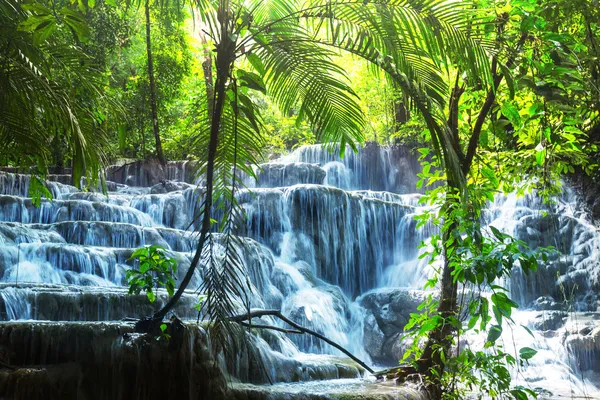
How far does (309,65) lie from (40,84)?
79.5 inches

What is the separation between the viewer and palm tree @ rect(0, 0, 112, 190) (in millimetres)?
3740

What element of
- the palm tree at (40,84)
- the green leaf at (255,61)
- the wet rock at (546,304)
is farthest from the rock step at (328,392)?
the wet rock at (546,304)

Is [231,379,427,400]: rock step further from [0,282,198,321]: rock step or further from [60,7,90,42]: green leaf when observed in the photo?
[60,7,90,42]: green leaf

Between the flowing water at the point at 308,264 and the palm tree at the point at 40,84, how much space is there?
2.09 m

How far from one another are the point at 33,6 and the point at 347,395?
389cm

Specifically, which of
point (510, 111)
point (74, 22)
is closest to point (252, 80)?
point (74, 22)

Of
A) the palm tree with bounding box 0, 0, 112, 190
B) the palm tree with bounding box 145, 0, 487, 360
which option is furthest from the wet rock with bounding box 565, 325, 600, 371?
the palm tree with bounding box 0, 0, 112, 190

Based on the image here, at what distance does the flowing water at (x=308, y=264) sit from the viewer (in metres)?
6.91

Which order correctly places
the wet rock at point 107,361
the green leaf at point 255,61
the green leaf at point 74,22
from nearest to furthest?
1. the green leaf at point 74,22
2. the green leaf at point 255,61
3. the wet rock at point 107,361

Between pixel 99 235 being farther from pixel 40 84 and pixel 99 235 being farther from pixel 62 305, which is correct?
pixel 40 84

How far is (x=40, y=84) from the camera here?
4.30 meters

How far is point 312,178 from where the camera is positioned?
18.1m

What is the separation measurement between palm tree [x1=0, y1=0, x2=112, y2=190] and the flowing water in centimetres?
209

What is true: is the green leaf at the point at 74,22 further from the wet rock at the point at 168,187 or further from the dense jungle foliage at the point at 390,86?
the wet rock at the point at 168,187
